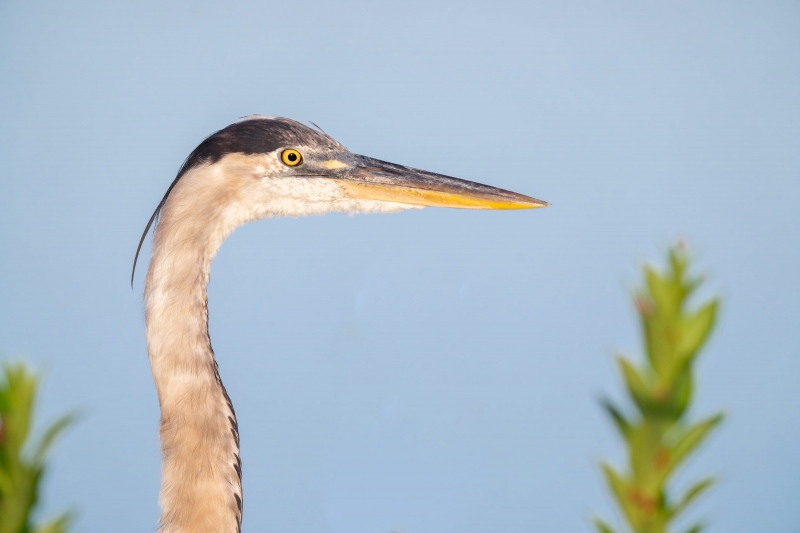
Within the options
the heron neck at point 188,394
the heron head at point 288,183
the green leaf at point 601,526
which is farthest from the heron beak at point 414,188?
the green leaf at point 601,526

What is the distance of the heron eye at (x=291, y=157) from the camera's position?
1.38 metres

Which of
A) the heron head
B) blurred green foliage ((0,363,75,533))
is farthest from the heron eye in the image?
blurred green foliage ((0,363,75,533))

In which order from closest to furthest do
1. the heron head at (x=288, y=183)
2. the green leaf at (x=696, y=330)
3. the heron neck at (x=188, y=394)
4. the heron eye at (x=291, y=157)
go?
1. the green leaf at (x=696, y=330)
2. the heron neck at (x=188, y=394)
3. the heron head at (x=288, y=183)
4. the heron eye at (x=291, y=157)

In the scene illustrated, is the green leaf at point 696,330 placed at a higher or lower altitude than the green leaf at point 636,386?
higher

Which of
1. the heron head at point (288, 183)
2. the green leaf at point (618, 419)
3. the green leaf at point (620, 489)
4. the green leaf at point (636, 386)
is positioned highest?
the heron head at point (288, 183)

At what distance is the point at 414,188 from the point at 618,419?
1.33m

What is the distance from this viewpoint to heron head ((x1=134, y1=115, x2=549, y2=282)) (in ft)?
4.15

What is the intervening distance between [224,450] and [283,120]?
2.03ft

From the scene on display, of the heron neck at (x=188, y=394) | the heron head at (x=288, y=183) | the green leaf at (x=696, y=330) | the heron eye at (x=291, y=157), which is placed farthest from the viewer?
the heron eye at (x=291, y=157)

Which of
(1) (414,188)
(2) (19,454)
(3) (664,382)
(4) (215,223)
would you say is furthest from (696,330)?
(1) (414,188)

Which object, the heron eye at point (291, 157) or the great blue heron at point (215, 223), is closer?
the great blue heron at point (215, 223)

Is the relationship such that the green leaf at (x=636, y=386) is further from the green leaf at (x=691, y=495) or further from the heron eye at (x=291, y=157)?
the heron eye at (x=291, y=157)

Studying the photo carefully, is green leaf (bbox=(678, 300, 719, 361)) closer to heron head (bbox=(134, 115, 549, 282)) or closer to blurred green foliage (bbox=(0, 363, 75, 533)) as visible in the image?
blurred green foliage (bbox=(0, 363, 75, 533))

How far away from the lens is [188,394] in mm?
1158
